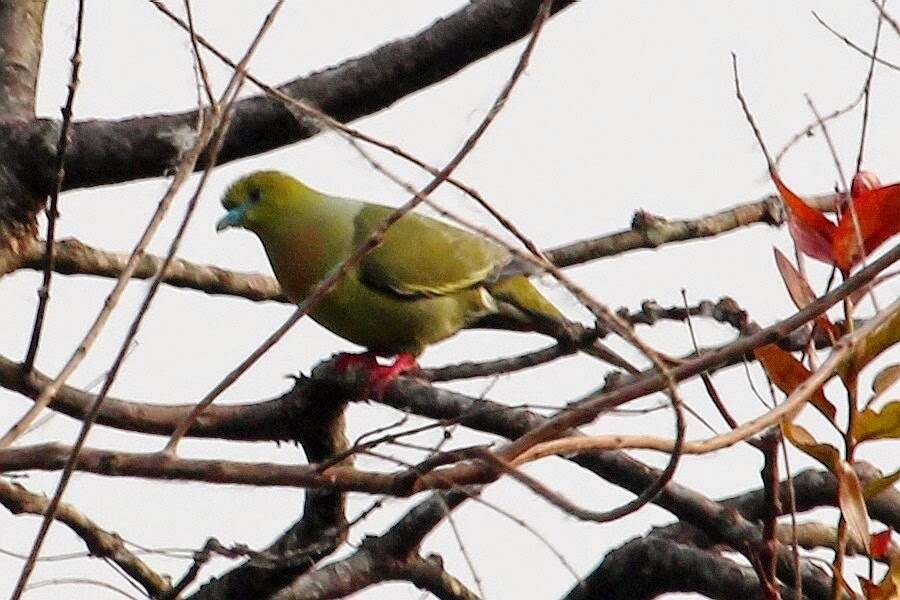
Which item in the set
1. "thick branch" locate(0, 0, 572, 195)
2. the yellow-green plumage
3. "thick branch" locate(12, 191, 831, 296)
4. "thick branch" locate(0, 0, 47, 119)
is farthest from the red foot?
"thick branch" locate(0, 0, 47, 119)

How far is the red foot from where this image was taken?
2742mm

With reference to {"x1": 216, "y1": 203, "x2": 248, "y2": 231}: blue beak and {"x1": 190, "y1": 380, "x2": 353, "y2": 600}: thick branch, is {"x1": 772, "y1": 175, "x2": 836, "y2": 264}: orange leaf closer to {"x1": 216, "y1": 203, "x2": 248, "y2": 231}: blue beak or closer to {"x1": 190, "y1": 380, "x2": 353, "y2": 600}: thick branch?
{"x1": 190, "y1": 380, "x2": 353, "y2": 600}: thick branch

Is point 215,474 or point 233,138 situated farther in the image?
point 233,138

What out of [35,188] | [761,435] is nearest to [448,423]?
[761,435]

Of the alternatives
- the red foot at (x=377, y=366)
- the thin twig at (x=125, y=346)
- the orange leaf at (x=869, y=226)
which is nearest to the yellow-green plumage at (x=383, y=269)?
the red foot at (x=377, y=366)

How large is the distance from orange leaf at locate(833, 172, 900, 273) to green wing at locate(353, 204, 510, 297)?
2165 millimetres

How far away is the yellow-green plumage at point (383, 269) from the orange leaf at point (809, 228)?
203cm

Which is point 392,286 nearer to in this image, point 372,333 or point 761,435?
point 372,333

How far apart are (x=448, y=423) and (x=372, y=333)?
1978 millimetres

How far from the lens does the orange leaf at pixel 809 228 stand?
1.71m

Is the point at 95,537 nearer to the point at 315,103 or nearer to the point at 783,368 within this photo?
the point at 315,103

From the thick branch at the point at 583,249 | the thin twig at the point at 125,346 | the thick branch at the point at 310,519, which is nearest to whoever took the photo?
the thin twig at the point at 125,346

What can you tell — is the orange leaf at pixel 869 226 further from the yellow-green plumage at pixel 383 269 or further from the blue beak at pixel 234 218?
the blue beak at pixel 234 218

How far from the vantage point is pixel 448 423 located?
1815mm
